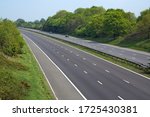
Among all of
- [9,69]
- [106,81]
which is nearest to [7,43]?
[9,69]

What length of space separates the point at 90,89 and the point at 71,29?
14610 cm

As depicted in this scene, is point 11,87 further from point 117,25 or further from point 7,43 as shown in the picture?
point 117,25

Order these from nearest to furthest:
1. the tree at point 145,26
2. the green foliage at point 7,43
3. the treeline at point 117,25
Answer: the green foliage at point 7,43
the tree at point 145,26
the treeline at point 117,25

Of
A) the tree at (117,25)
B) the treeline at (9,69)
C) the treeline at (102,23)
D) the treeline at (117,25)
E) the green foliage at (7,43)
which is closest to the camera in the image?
the treeline at (9,69)

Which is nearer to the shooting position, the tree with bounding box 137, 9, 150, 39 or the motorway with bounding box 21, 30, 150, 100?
the motorway with bounding box 21, 30, 150, 100

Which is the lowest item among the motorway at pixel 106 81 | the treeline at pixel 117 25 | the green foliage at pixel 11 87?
the motorway at pixel 106 81

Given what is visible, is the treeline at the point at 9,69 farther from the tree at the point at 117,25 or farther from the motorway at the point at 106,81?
the tree at the point at 117,25

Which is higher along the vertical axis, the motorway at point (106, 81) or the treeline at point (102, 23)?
the treeline at point (102, 23)

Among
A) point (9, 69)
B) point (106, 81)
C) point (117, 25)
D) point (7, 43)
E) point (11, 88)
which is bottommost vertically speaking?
point (106, 81)

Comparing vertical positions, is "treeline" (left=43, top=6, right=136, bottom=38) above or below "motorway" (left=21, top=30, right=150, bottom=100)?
above

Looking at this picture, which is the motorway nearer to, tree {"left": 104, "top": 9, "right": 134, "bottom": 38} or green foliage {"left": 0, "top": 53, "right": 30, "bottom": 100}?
green foliage {"left": 0, "top": 53, "right": 30, "bottom": 100}

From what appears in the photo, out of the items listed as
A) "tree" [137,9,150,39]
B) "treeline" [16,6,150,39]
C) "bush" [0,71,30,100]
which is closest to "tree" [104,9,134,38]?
"treeline" [16,6,150,39]

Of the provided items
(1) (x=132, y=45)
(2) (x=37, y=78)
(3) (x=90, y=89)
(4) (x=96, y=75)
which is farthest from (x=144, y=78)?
(1) (x=132, y=45)

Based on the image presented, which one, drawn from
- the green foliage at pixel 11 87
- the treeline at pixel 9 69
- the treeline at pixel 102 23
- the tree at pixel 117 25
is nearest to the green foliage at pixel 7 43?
the treeline at pixel 9 69
